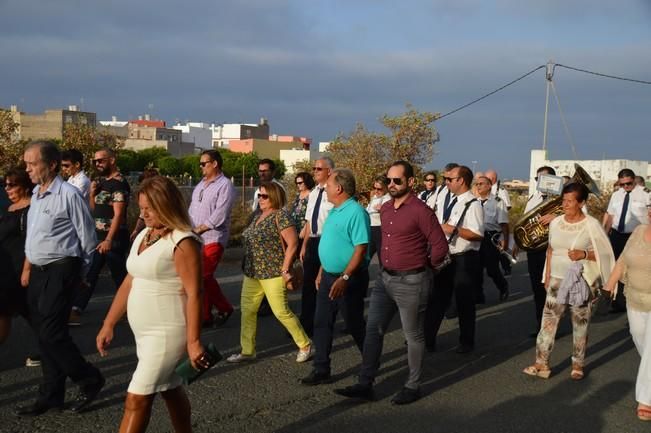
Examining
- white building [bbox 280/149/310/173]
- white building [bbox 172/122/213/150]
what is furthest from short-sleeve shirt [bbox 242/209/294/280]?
white building [bbox 172/122/213/150]

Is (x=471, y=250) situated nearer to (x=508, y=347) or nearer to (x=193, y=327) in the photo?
(x=508, y=347)

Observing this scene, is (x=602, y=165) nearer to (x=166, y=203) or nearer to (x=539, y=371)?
(x=539, y=371)

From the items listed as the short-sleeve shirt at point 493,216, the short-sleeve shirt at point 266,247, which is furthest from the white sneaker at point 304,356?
the short-sleeve shirt at point 493,216

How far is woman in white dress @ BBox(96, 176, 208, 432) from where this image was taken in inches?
150

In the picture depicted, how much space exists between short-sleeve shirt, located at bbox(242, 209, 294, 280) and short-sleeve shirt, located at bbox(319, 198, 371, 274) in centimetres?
63

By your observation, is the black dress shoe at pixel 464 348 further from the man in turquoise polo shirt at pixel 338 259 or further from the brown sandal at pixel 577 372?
the man in turquoise polo shirt at pixel 338 259

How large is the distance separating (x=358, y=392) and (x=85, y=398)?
2.02m

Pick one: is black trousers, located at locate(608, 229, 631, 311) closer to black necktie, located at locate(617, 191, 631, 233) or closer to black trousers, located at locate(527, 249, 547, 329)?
black necktie, located at locate(617, 191, 631, 233)

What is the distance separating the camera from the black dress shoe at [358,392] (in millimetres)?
5590

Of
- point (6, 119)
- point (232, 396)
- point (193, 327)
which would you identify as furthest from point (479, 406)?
point (6, 119)

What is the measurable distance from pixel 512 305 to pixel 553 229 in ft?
12.2

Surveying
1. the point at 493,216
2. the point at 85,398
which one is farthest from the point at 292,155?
the point at 85,398

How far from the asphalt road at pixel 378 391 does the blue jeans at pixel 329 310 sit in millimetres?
268

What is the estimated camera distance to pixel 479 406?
5.67 metres
